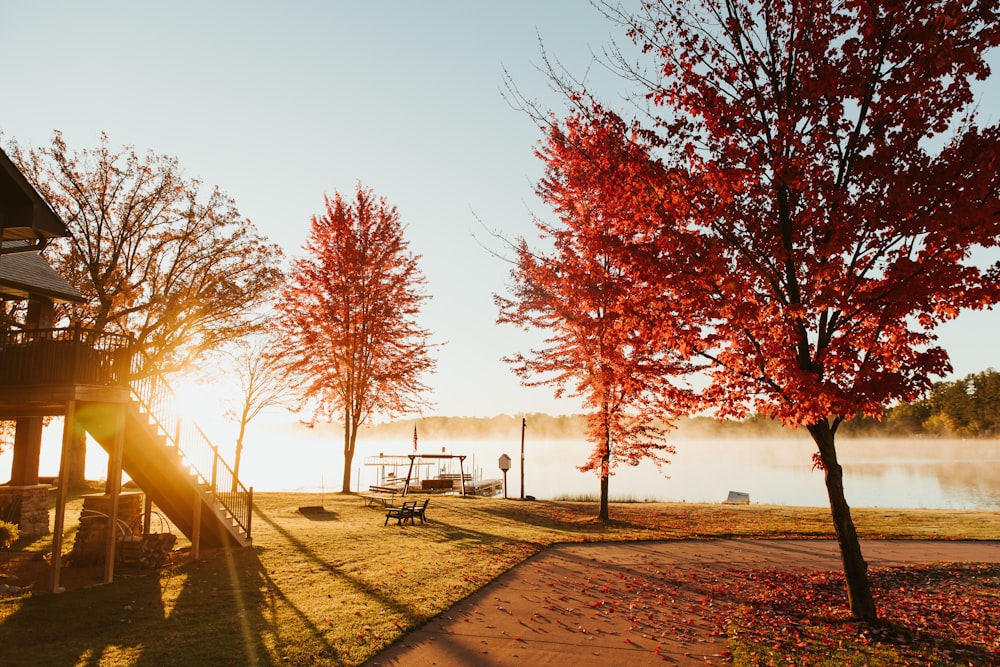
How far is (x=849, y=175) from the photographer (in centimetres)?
892

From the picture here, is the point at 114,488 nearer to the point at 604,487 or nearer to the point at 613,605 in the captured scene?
the point at 613,605

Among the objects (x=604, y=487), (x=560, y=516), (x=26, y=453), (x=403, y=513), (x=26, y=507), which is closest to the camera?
(x=26, y=507)

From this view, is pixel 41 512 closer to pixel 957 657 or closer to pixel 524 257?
pixel 524 257

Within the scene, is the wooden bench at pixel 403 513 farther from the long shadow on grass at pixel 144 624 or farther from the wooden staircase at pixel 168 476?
the long shadow on grass at pixel 144 624

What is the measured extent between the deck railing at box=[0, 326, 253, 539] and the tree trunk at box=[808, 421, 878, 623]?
1332cm

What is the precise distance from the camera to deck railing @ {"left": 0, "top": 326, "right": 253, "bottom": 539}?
12203mm

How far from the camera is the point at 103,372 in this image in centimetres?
1269

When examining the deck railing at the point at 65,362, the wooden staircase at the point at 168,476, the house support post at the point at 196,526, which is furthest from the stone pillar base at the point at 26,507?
the deck railing at the point at 65,362

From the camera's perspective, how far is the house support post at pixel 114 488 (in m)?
11.8

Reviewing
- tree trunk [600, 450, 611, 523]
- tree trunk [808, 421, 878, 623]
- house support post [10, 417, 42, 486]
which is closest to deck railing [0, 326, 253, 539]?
house support post [10, 417, 42, 486]

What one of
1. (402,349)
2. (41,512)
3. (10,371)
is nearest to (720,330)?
(10,371)

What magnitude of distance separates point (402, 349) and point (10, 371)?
1900cm

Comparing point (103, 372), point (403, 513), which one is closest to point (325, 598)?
point (103, 372)

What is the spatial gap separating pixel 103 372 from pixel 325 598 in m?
6.88
